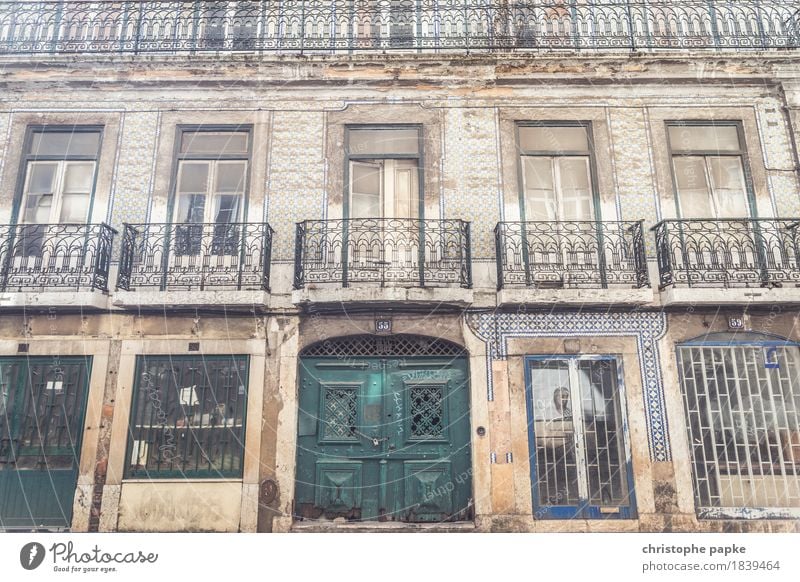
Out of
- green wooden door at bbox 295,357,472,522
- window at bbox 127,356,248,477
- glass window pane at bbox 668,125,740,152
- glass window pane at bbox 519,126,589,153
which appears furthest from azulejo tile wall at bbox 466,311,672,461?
window at bbox 127,356,248,477

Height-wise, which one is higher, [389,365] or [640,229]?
[640,229]

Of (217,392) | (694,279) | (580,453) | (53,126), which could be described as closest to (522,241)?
(694,279)

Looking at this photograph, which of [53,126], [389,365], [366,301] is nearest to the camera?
[366,301]

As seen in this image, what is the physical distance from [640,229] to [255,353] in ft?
18.2

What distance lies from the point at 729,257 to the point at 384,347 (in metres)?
4.91

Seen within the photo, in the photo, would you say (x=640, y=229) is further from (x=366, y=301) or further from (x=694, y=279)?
(x=366, y=301)

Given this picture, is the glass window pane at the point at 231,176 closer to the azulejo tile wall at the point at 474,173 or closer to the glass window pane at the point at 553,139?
the azulejo tile wall at the point at 474,173

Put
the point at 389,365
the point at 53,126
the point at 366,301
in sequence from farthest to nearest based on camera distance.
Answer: the point at 53,126 → the point at 389,365 → the point at 366,301

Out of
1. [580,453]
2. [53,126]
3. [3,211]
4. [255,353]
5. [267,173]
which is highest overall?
[53,126]

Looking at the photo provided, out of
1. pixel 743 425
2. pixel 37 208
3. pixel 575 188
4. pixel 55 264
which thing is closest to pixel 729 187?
pixel 575 188

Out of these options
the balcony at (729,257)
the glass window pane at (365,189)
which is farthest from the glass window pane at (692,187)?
the glass window pane at (365,189)

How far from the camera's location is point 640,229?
7.96 metres

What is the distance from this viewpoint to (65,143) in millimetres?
8625

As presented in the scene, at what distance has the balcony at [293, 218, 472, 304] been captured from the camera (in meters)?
7.79
